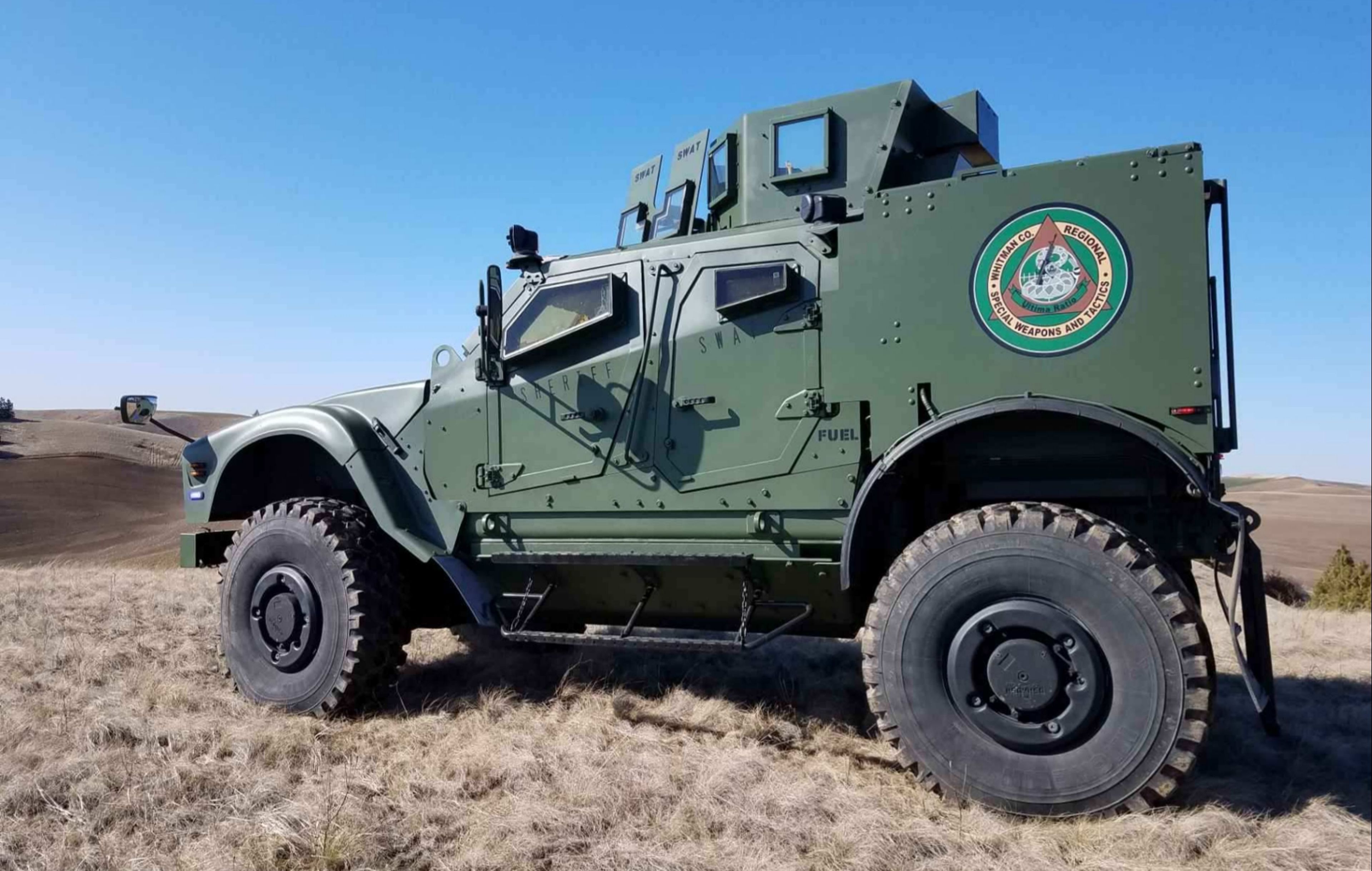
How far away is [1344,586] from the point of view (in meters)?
13.9

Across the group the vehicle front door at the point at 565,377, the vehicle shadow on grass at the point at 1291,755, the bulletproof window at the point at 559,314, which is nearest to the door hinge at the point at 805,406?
the vehicle front door at the point at 565,377

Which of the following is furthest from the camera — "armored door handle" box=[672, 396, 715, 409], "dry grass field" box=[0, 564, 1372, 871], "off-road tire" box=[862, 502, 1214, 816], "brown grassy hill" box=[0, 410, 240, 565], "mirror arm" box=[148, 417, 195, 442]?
"brown grassy hill" box=[0, 410, 240, 565]

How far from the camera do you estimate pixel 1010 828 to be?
341 centimetres

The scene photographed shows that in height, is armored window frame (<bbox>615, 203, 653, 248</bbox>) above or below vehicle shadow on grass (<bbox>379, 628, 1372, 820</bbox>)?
above

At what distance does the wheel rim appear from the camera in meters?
5.25

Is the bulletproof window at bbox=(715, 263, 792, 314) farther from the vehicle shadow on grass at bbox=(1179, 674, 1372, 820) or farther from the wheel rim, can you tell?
the wheel rim

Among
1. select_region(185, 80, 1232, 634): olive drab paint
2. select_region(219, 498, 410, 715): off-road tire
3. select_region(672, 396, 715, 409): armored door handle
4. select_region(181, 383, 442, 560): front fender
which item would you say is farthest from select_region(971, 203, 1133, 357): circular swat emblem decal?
select_region(219, 498, 410, 715): off-road tire

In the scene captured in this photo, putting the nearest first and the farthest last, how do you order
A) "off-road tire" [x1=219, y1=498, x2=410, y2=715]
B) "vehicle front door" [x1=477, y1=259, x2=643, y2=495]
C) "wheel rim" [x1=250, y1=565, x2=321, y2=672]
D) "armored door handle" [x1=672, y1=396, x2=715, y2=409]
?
"armored door handle" [x1=672, y1=396, x2=715, y2=409] → "vehicle front door" [x1=477, y1=259, x2=643, y2=495] → "off-road tire" [x1=219, y1=498, x2=410, y2=715] → "wheel rim" [x1=250, y1=565, x2=321, y2=672]

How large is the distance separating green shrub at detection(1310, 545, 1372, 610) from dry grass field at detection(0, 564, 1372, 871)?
8.99 m

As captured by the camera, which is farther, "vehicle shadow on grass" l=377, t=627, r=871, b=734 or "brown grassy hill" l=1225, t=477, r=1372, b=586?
"brown grassy hill" l=1225, t=477, r=1372, b=586

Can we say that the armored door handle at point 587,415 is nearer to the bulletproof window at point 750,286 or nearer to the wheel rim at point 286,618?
the bulletproof window at point 750,286

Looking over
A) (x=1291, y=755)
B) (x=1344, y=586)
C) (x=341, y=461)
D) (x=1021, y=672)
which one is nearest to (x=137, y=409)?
(x=341, y=461)

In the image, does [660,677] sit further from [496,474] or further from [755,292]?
[755,292]

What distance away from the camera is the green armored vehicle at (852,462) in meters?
3.59
